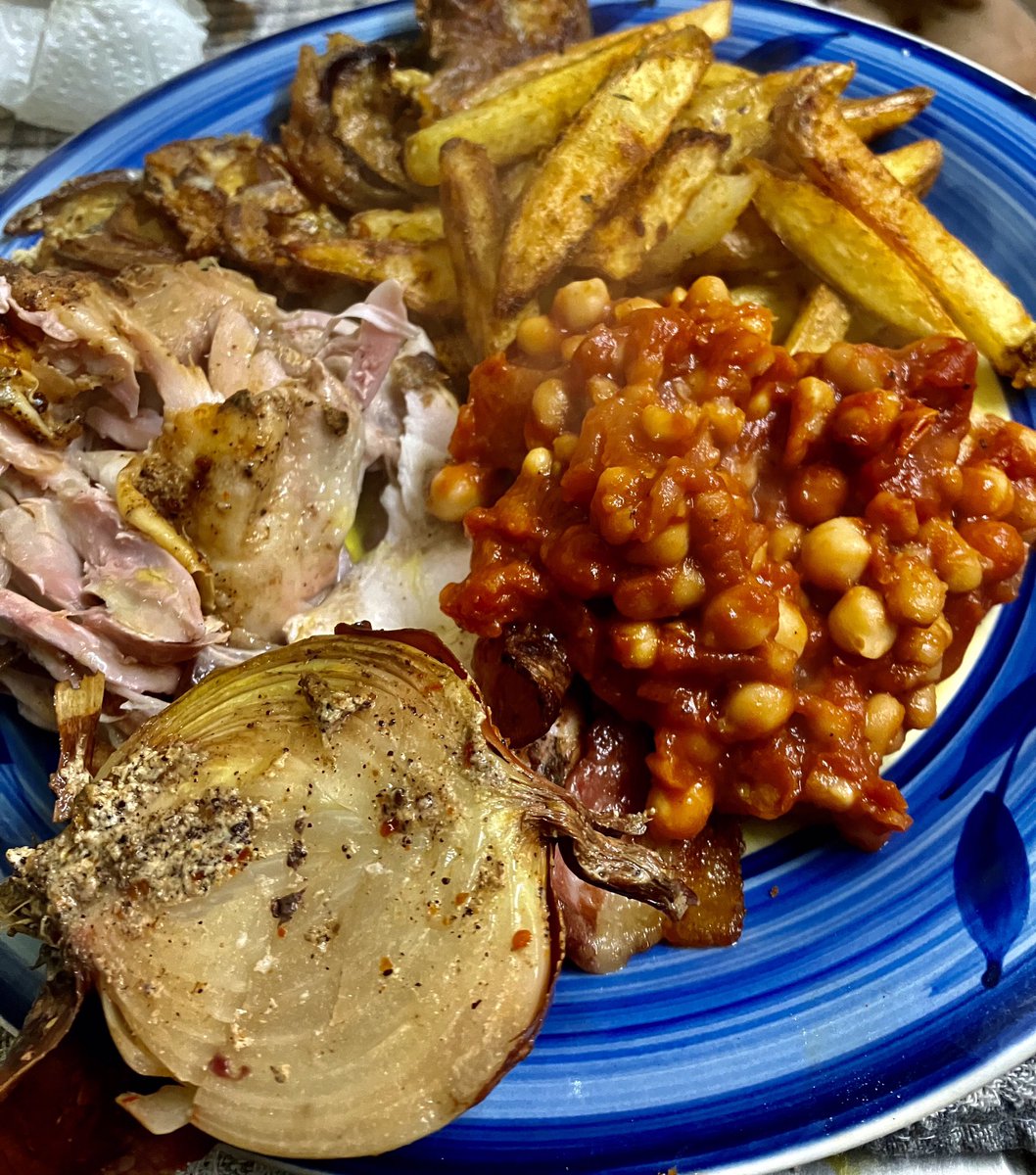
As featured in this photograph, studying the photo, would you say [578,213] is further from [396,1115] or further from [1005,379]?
[396,1115]

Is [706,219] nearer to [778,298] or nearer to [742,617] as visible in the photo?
[778,298]

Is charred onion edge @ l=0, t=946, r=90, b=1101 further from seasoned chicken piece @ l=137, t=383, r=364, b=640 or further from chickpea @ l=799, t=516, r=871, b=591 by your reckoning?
chickpea @ l=799, t=516, r=871, b=591

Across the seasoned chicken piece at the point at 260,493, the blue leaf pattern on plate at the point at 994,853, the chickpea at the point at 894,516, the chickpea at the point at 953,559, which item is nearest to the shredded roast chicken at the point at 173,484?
the seasoned chicken piece at the point at 260,493

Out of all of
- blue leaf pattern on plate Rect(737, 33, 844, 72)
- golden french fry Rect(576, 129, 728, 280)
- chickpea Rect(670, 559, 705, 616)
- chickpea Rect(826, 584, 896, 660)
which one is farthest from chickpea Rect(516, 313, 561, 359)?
blue leaf pattern on plate Rect(737, 33, 844, 72)

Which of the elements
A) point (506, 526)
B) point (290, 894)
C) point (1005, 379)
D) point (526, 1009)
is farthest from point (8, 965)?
point (1005, 379)

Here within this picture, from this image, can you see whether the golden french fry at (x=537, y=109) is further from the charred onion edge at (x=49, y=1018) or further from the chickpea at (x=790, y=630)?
the charred onion edge at (x=49, y=1018)
